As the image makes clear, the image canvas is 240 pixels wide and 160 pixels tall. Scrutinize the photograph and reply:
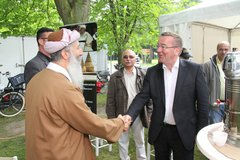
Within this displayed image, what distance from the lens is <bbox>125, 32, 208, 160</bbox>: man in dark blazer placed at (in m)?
2.98

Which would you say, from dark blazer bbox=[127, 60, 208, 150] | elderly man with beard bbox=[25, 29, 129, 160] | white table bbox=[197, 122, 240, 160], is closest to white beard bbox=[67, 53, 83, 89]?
elderly man with beard bbox=[25, 29, 129, 160]

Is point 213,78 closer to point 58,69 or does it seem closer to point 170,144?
point 170,144

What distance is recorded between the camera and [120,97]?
453 cm

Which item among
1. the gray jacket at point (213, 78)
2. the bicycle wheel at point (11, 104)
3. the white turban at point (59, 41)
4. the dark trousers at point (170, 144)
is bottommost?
the bicycle wheel at point (11, 104)

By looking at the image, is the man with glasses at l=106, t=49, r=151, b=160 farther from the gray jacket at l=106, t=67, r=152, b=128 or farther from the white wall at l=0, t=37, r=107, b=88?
the white wall at l=0, t=37, r=107, b=88

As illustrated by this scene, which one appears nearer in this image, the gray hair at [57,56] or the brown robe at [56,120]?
the brown robe at [56,120]

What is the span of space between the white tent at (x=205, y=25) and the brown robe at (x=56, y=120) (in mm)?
3617

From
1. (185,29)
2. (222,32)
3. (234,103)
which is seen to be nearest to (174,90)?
(234,103)

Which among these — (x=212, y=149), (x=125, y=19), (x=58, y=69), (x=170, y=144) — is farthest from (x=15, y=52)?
(x=212, y=149)

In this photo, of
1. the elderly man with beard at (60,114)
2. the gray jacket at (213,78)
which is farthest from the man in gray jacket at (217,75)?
the elderly man with beard at (60,114)

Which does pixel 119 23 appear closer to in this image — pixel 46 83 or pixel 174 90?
pixel 174 90

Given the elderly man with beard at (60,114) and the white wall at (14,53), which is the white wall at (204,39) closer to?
the elderly man with beard at (60,114)

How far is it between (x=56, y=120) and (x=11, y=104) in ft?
26.3

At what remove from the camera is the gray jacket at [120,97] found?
177 inches
